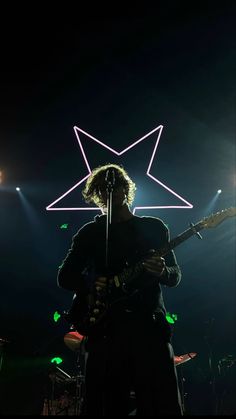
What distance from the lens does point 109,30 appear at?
789 cm

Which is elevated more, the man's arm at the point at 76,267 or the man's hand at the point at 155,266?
the man's arm at the point at 76,267

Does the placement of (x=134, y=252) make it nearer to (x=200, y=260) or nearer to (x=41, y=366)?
(x=41, y=366)

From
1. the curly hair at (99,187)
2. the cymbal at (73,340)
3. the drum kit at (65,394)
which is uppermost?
the curly hair at (99,187)

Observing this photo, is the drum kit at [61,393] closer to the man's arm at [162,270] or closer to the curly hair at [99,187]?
the curly hair at [99,187]

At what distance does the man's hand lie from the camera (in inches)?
103

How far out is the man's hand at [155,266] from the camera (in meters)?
2.62

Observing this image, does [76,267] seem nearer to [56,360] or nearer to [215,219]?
[215,219]

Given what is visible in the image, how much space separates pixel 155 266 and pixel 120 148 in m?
6.78

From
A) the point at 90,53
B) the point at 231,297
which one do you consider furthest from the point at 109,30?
the point at 231,297

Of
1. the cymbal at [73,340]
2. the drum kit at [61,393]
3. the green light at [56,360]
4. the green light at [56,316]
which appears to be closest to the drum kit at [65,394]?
the drum kit at [61,393]

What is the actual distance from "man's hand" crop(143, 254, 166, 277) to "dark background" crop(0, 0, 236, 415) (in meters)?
5.91

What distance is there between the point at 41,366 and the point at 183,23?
7.67 m

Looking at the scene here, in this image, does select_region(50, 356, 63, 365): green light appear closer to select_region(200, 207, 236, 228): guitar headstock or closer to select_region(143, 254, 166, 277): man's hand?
select_region(200, 207, 236, 228): guitar headstock

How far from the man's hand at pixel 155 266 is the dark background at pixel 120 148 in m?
5.91
